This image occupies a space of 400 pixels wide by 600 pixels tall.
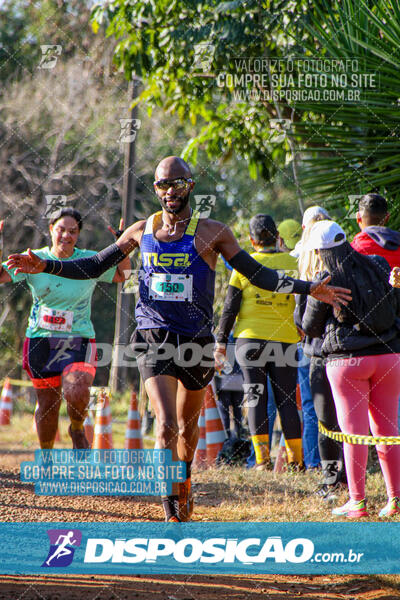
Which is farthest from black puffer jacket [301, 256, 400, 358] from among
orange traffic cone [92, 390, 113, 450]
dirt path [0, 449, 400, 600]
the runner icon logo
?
orange traffic cone [92, 390, 113, 450]

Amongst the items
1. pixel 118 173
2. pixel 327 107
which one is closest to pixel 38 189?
pixel 118 173

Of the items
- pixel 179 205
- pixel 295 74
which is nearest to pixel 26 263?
pixel 179 205

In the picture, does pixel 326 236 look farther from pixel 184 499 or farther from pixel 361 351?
pixel 184 499

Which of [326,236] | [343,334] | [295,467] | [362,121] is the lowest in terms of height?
[295,467]

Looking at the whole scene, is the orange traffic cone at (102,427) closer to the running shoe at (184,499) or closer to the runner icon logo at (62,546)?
the running shoe at (184,499)

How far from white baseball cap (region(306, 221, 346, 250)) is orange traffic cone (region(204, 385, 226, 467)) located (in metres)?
3.60

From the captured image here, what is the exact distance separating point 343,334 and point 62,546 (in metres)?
2.10

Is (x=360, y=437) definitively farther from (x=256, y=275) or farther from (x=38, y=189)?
(x=38, y=189)

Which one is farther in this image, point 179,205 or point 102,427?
point 102,427

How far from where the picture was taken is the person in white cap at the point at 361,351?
15.2 ft

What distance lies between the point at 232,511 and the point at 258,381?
58.4 inches

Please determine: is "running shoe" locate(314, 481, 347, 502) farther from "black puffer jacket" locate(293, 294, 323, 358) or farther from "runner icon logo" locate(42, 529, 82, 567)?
"runner icon logo" locate(42, 529, 82, 567)

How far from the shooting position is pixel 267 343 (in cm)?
650

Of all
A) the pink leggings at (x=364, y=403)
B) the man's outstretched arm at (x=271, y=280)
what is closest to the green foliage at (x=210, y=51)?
the man's outstretched arm at (x=271, y=280)
